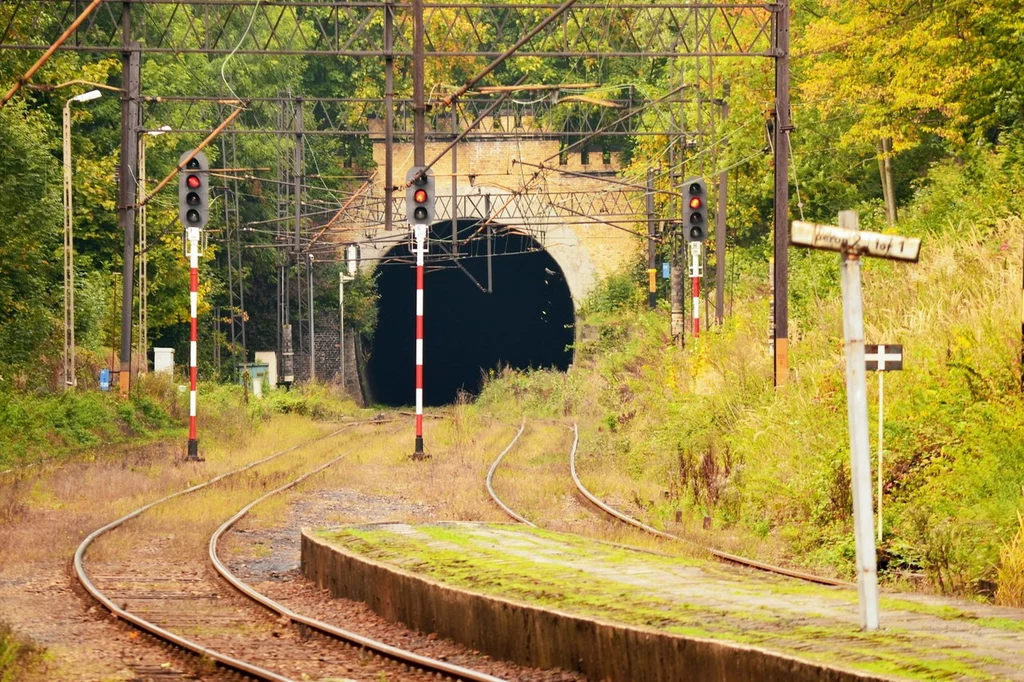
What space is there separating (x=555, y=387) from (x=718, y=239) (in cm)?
1536

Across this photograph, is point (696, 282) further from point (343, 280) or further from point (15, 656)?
point (343, 280)

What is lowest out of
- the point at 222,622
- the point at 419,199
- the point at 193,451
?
the point at 222,622

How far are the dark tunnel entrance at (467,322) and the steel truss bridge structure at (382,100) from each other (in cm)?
606

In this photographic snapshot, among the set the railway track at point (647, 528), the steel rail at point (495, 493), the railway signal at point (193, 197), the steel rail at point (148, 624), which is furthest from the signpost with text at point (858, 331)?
the railway signal at point (193, 197)

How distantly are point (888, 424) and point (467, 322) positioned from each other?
5678 cm

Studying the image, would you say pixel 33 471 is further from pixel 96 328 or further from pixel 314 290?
pixel 314 290

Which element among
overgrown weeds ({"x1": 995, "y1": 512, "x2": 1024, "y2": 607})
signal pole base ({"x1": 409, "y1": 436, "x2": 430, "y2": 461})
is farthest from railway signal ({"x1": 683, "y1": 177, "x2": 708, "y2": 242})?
overgrown weeds ({"x1": 995, "y1": 512, "x2": 1024, "y2": 607})

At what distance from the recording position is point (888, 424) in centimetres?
1498

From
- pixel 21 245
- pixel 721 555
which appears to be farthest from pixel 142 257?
pixel 721 555

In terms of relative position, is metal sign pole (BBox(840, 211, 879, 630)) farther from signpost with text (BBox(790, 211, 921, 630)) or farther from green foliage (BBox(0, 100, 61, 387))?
green foliage (BBox(0, 100, 61, 387))

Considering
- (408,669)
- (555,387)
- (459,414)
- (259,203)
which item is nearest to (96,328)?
(459,414)

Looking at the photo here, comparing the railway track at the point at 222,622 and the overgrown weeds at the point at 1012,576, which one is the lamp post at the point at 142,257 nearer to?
the railway track at the point at 222,622

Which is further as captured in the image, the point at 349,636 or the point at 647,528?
the point at 647,528

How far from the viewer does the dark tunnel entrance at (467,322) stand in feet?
221
